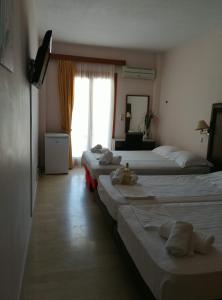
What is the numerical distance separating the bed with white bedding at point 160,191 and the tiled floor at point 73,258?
1.30ft

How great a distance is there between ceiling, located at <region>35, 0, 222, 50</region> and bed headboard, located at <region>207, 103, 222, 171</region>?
133 centimetres

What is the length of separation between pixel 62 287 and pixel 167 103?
179 inches

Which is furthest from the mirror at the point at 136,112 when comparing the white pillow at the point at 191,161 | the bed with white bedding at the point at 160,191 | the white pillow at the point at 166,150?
the bed with white bedding at the point at 160,191

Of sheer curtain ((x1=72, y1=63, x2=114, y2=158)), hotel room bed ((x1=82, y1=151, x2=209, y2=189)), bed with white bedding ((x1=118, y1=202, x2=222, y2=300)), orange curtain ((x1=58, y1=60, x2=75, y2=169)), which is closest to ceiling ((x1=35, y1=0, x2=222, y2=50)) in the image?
orange curtain ((x1=58, y1=60, x2=75, y2=169))

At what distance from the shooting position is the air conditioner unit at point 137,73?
575 centimetres

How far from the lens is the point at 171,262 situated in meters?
1.52

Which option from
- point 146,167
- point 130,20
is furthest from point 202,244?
point 130,20

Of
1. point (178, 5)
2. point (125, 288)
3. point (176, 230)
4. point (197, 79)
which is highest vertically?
point (178, 5)

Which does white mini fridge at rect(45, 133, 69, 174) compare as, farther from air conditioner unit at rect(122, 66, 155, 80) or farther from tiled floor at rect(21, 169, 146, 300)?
air conditioner unit at rect(122, 66, 155, 80)

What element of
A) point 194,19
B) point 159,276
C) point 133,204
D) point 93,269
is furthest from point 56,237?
point 194,19

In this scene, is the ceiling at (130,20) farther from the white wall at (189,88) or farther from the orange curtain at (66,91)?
the orange curtain at (66,91)

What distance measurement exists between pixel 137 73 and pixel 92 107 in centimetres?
135

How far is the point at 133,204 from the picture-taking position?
2.47 m

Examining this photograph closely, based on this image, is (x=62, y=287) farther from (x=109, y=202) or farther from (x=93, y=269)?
(x=109, y=202)
